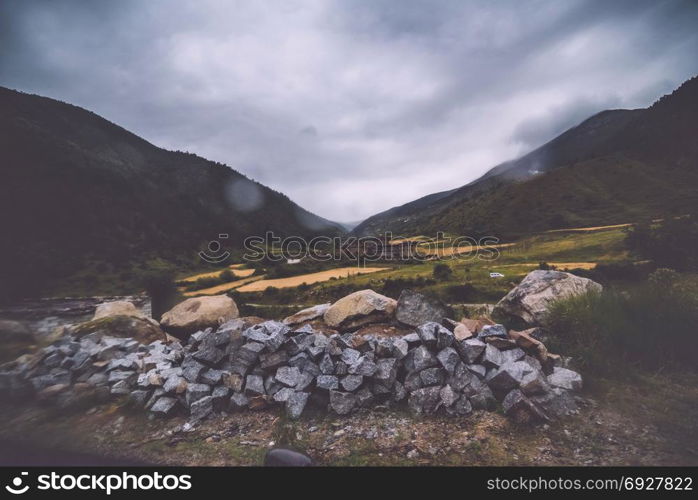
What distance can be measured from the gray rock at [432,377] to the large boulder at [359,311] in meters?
3.62

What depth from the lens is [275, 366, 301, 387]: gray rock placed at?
640 centimetres

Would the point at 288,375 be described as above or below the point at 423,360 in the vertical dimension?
below

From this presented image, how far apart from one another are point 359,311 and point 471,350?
4.15 m

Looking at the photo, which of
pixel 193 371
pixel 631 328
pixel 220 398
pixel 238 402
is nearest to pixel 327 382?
pixel 238 402

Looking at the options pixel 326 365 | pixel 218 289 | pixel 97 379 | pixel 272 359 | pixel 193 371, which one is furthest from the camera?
pixel 218 289

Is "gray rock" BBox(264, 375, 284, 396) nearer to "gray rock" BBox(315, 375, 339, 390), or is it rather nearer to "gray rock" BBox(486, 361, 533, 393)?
"gray rock" BBox(315, 375, 339, 390)

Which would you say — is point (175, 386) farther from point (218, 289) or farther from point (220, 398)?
point (218, 289)

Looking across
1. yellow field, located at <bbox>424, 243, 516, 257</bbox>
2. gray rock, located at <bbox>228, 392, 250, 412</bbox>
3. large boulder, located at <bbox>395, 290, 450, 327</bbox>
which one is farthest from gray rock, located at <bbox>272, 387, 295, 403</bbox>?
yellow field, located at <bbox>424, 243, 516, 257</bbox>

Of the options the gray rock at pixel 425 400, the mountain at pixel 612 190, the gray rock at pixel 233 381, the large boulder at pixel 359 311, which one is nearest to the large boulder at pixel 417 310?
the large boulder at pixel 359 311

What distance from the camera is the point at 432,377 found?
6.04 meters

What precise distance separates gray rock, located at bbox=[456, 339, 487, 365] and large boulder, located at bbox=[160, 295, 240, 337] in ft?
33.1

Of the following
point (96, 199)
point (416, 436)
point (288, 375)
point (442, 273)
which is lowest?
point (442, 273)

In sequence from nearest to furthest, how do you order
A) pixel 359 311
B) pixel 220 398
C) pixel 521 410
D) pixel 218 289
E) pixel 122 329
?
pixel 521 410 → pixel 220 398 → pixel 359 311 → pixel 122 329 → pixel 218 289
